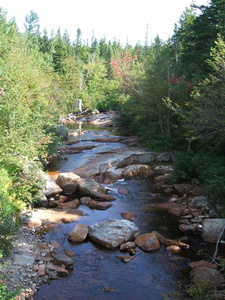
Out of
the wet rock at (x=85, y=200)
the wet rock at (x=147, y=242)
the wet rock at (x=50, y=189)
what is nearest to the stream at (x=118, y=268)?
the wet rock at (x=147, y=242)

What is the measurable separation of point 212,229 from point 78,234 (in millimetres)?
4861

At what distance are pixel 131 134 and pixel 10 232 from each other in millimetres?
23382

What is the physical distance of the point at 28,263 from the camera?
786 centimetres

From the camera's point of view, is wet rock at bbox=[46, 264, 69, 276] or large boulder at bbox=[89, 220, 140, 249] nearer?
wet rock at bbox=[46, 264, 69, 276]

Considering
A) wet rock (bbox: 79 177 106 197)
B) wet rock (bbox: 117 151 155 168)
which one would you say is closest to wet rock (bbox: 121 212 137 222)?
wet rock (bbox: 79 177 106 197)

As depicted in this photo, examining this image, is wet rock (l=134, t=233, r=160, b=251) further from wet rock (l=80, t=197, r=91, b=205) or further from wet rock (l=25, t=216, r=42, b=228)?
wet rock (l=80, t=197, r=91, b=205)

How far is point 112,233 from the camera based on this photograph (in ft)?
31.7

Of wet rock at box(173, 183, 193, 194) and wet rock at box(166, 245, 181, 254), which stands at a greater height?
wet rock at box(173, 183, 193, 194)

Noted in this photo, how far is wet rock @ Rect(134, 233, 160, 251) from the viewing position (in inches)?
364

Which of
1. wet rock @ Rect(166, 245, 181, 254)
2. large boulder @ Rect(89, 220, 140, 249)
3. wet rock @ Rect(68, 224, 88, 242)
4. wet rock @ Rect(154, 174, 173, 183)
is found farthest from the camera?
wet rock @ Rect(154, 174, 173, 183)

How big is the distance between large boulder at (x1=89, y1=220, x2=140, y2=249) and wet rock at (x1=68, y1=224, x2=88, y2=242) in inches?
8.7

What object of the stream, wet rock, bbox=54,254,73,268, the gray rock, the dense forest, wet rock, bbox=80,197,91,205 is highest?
the dense forest

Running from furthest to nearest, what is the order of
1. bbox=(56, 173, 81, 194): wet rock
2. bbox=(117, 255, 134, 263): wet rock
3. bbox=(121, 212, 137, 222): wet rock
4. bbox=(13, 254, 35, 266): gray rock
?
bbox=(56, 173, 81, 194): wet rock, bbox=(121, 212, 137, 222): wet rock, bbox=(117, 255, 134, 263): wet rock, bbox=(13, 254, 35, 266): gray rock

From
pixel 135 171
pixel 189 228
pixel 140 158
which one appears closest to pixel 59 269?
pixel 189 228
